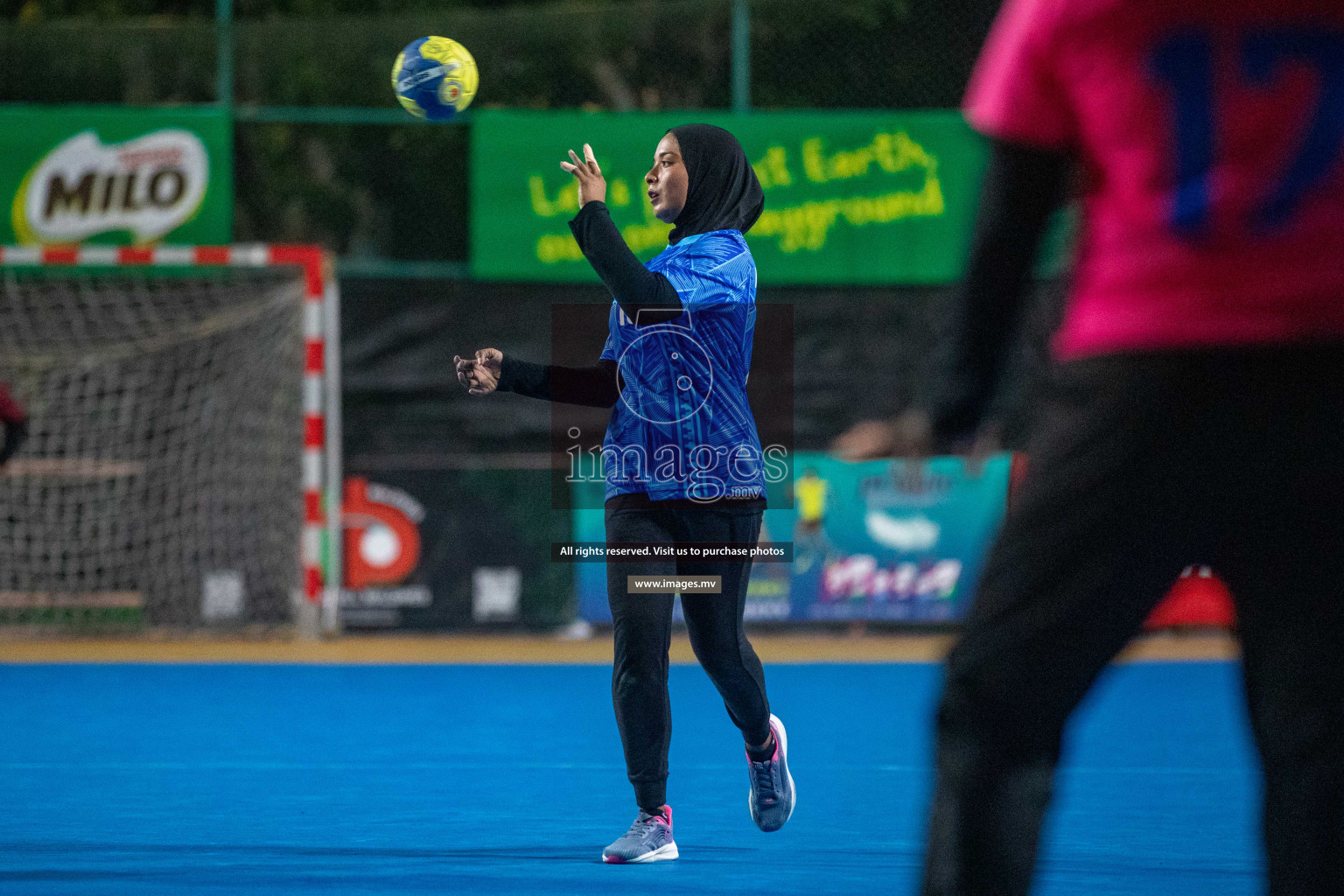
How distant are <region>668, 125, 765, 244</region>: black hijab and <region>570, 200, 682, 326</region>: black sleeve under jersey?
1.16ft

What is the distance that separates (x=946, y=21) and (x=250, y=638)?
21.7 ft

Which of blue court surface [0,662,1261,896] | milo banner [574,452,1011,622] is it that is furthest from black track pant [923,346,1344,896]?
milo banner [574,452,1011,622]

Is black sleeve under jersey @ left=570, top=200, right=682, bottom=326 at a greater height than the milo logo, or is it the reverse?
the milo logo

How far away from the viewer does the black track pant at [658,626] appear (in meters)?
4.04

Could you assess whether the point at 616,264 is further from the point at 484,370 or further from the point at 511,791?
the point at 511,791

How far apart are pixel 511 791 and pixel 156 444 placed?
22.7ft

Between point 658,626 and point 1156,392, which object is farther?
point 658,626

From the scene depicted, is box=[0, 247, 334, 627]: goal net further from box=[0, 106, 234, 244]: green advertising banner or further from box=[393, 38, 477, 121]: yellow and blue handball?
box=[393, 38, 477, 121]: yellow and blue handball

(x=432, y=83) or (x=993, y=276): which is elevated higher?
(x=432, y=83)

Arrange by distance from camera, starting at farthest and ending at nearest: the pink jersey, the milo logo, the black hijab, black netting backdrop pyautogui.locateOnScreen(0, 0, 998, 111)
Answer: black netting backdrop pyautogui.locateOnScreen(0, 0, 998, 111) → the milo logo → the black hijab → the pink jersey

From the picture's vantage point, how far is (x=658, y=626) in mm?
4051

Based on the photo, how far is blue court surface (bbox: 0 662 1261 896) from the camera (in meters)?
3.87

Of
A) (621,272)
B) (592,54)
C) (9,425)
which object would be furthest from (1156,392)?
(592,54)

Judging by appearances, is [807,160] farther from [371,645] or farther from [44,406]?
[44,406]
